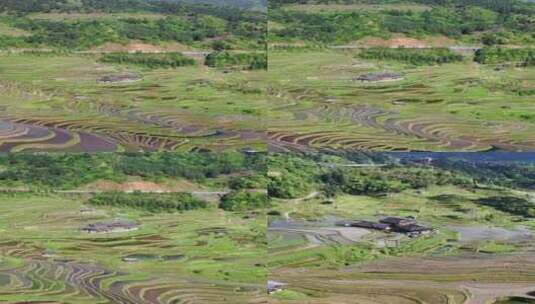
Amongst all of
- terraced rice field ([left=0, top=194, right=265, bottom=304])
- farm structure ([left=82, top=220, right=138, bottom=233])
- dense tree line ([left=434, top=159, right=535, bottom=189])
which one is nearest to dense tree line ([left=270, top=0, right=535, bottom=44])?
dense tree line ([left=434, top=159, right=535, bottom=189])

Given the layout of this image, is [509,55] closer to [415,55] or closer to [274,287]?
[415,55]

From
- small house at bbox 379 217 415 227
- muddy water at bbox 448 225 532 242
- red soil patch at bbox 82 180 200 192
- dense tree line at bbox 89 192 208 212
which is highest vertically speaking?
red soil patch at bbox 82 180 200 192

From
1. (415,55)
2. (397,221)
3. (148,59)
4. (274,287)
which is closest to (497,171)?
(397,221)

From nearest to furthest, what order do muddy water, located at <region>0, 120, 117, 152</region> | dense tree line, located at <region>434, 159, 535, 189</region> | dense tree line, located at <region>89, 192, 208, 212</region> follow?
dense tree line, located at <region>434, 159, 535, 189</region>, muddy water, located at <region>0, 120, 117, 152</region>, dense tree line, located at <region>89, 192, 208, 212</region>

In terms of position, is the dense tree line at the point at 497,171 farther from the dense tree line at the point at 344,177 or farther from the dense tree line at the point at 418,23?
the dense tree line at the point at 418,23

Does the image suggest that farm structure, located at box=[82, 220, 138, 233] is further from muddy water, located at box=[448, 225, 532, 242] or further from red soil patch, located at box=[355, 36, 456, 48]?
muddy water, located at box=[448, 225, 532, 242]

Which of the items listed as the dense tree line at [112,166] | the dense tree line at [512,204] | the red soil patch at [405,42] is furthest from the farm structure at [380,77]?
the dense tree line at [512,204]
